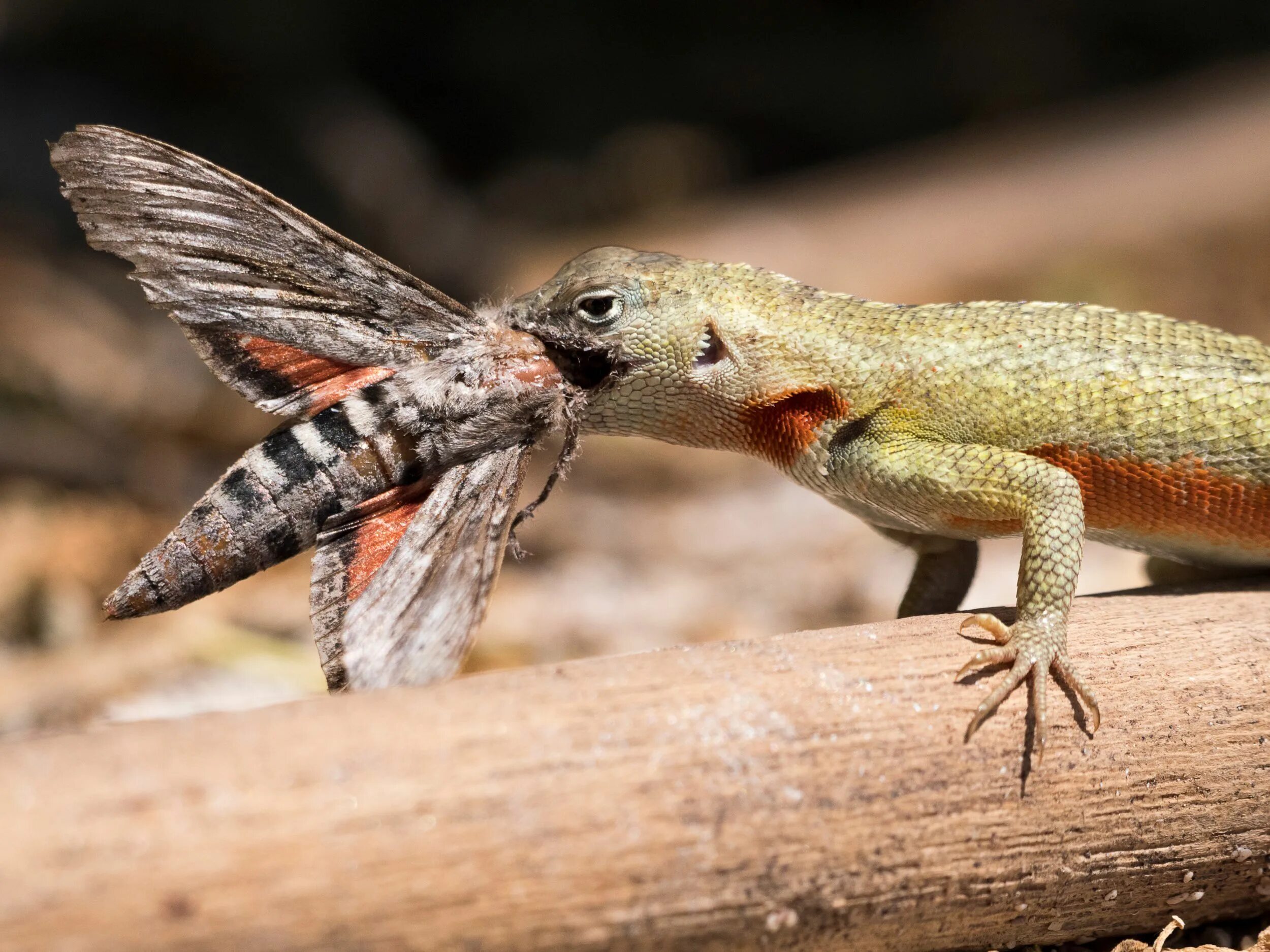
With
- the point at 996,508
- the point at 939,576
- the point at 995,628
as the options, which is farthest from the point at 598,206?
the point at 995,628

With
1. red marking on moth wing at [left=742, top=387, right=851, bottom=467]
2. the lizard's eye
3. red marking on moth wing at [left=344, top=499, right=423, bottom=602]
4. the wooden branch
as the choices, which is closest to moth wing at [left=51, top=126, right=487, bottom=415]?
the lizard's eye

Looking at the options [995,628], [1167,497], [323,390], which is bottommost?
[995,628]

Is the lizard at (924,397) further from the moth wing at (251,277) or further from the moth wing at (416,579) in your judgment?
the moth wing at (416,579)

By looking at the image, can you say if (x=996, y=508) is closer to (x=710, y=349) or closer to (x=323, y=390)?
(x=710, y=349)

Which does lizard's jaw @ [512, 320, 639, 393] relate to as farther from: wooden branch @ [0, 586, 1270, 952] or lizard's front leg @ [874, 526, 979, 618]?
lizard's front leg @ [874, 526, 979, 618]

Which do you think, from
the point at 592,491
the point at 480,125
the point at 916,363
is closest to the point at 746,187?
the point at 480,125
